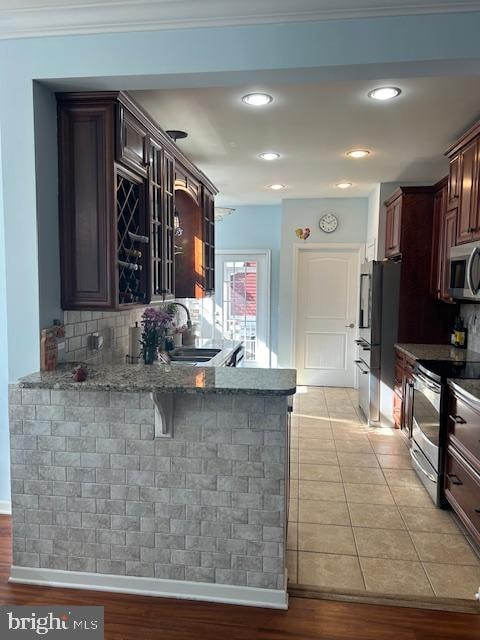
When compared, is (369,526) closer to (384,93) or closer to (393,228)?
(384,93)

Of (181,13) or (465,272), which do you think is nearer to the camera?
(181,13)

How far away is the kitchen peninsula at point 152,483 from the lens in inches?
79.0

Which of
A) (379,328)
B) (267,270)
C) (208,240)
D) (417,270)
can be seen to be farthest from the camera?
(267,270)

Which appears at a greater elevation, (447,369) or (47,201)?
(47,201)

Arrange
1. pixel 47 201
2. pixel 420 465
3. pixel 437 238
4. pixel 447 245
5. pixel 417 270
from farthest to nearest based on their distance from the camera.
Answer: pixel 417 270
pixel 437 238
pixel 447 245
pixel 420 465
pixel 47 201

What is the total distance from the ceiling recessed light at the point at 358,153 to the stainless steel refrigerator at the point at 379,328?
103 centimetres

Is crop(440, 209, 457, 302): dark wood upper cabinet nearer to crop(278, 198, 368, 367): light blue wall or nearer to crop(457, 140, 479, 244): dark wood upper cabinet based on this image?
crop(457, 140, 479, 244): dark wood upper cabinet

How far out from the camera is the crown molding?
6.14 feet

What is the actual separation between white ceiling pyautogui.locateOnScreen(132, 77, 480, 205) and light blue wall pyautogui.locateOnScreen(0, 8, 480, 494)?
1.83ft

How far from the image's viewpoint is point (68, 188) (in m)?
2.32

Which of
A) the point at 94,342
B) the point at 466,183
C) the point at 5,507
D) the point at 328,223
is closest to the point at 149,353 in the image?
A: the point at 94,342

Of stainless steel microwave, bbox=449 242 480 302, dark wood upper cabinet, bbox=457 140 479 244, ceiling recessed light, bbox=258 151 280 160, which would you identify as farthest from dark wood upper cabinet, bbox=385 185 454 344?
ceiling recessed light, bbox=258 151 280 160

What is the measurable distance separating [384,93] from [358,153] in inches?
49.4

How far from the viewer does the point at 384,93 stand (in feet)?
8.66
